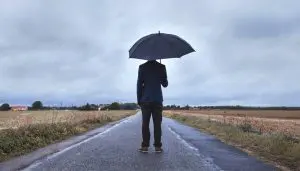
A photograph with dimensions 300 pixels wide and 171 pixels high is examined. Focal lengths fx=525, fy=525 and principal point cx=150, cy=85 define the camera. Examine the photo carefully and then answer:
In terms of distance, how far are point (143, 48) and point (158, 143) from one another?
7.41 ft

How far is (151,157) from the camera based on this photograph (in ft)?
36.2

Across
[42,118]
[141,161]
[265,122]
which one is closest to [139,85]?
[141,161]

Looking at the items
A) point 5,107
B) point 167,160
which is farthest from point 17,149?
point 5,107

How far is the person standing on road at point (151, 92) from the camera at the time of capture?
473 inches

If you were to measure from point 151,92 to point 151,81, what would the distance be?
26cm

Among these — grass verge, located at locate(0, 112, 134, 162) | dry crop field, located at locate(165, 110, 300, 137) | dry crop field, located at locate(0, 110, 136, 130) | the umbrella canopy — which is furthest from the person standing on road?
dry crop field, located at locate(165, 110, 300, 137)

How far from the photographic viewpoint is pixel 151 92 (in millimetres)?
11992

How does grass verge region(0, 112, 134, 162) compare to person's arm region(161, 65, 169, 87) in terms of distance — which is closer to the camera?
person's arm region(161, 65, 169, 87)

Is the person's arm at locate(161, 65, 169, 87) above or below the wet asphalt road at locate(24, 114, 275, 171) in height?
above

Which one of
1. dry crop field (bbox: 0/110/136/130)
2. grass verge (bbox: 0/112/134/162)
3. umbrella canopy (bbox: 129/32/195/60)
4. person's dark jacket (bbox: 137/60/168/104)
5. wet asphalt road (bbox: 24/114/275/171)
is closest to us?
wet asphalt road (bbox: 24/114/275/171)

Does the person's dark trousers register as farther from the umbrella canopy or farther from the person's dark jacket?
the umbrella canopy

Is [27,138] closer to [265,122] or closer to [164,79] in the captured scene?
[164,79]

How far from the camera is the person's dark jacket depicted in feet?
39.4

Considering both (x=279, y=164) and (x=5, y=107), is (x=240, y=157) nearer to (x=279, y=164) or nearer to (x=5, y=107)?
(x=279, y=164)
